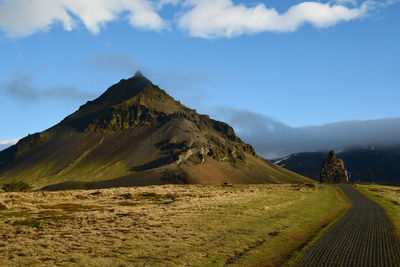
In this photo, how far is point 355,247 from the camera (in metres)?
24.5

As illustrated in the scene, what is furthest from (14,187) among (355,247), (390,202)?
(355,247)

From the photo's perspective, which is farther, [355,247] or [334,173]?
[334,173]

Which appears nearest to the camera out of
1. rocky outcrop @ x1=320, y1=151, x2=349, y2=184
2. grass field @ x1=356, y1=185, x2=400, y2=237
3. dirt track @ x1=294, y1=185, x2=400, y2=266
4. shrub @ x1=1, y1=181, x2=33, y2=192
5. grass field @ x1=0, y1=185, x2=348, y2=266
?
dirt track @ x1=294, y1=185, x2=400, y2=266

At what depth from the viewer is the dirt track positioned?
68.3 feet

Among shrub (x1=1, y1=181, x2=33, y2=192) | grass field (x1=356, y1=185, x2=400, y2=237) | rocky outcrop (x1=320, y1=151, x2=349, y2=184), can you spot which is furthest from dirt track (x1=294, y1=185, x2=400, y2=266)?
rocky outcrop (x1=320, y1=151, x2=349, y2=184)

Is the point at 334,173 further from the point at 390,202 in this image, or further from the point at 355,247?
the point at 355,247

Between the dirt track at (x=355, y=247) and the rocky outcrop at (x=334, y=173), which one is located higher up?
the rocky outcrop at (x=334, y=173)

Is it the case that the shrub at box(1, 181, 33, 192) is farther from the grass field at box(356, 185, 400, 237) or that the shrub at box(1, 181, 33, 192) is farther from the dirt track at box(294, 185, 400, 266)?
the dirt track at box(294, 185, 400, 266)

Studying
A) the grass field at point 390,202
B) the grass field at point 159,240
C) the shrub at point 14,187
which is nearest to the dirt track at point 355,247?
the grass field at point 159,240

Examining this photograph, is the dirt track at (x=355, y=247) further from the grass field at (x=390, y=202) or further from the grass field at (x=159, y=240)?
the grass field at (x=390, y=202)

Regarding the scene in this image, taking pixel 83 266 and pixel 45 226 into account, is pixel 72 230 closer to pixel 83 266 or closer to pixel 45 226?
pixel 45 226

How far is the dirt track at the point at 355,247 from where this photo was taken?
2083cm

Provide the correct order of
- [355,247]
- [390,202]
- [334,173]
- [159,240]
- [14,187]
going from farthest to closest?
1. [334,173]
2. [14,187]
3. [390,202]
4. [159,240]
5. [355,247]

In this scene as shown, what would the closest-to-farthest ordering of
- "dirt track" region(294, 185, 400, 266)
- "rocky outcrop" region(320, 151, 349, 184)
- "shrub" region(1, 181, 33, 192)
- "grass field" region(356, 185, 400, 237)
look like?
"dirt track" region(294, 185, 400, 266) → "grass field" region(356, 185, 400, 237) → "shrub" region(1, 181, 33, 192) → "rocky outcrop" region(320, 151, 349, 184)
